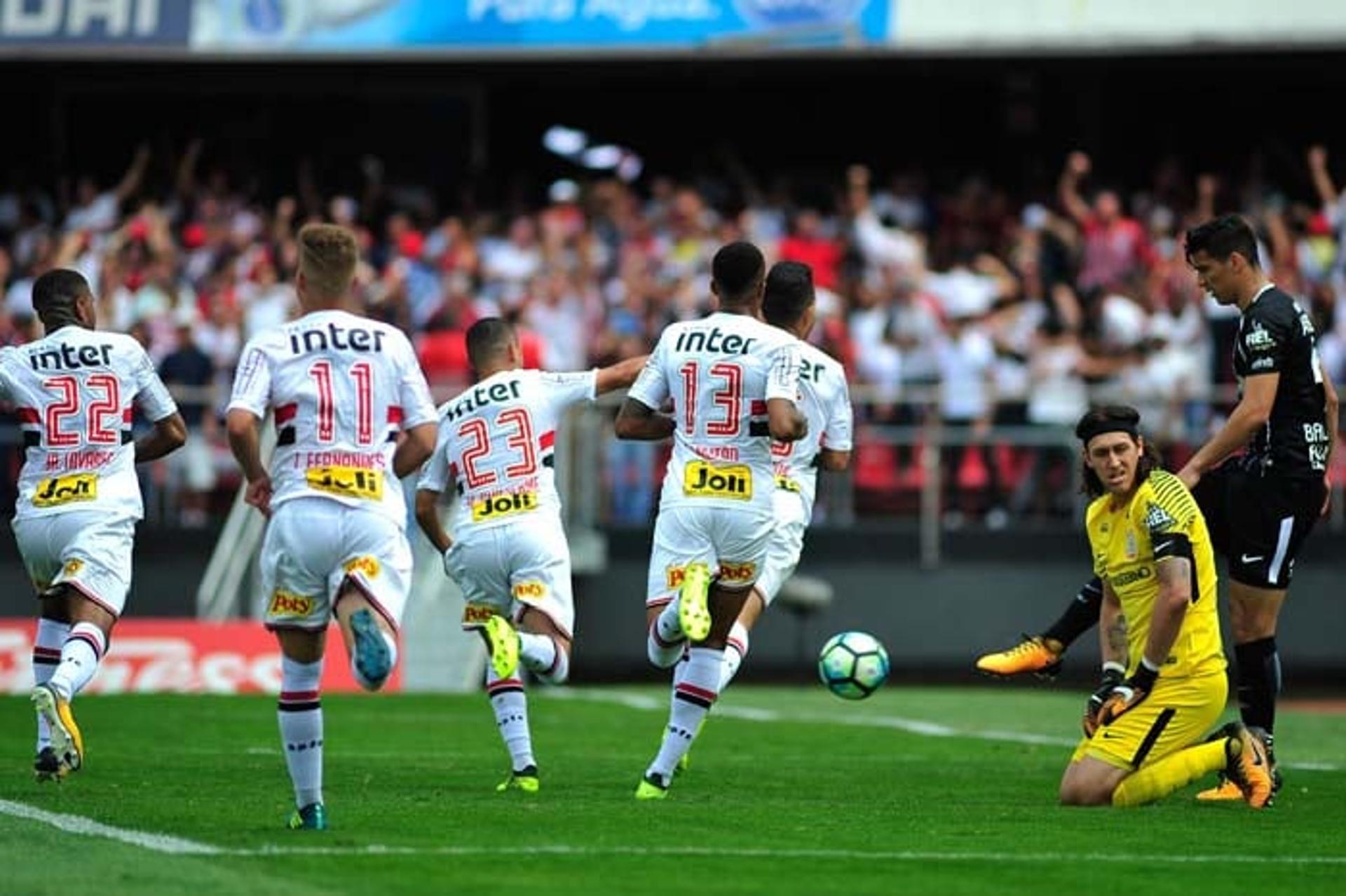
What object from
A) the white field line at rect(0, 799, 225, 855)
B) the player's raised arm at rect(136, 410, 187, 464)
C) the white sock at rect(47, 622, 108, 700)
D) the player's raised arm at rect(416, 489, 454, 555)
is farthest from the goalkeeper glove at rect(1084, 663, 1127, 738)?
the white sock at rect(47, 622, 108, 700)

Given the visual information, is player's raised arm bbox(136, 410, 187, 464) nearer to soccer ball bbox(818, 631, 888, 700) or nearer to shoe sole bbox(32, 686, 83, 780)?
shoe sole bbox(32, 686, 83, 780)

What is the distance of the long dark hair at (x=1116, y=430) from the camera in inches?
479

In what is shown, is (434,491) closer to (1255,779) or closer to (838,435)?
(838,435)

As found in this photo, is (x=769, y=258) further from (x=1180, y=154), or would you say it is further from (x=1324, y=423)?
(x=1324, y=423)

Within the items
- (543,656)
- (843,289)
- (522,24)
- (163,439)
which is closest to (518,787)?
(543,656)

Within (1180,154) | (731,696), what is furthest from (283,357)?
(1180,154)

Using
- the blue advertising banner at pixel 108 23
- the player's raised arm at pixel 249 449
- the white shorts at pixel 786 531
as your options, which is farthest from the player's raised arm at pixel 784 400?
the blue advertising banner at pixel 108 23

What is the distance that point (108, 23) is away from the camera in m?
29.1

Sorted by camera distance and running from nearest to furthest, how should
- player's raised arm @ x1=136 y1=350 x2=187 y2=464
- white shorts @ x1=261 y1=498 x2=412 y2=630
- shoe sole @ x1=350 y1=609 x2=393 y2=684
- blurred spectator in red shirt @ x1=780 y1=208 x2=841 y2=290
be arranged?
shoe sole @ x1=350 y1=609 x2=393 y2=684
white shorts @ x1=261 y1=498 x2=412 y2=630
player's raised arm @ x1=136 y1=350 x2=187 y2=464
blurred spectator in red shirt @ x1=780 y1=208 x2=841 y2=290

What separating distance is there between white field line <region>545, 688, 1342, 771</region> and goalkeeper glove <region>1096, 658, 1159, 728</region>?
292cm

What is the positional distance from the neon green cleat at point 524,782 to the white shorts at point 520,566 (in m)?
0.66

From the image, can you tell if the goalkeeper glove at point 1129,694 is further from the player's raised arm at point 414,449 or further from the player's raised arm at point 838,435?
the player's raised arm at point 414,449

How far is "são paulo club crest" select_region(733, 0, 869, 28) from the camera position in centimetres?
2864

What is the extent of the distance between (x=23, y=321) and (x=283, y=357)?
14.8 meters
